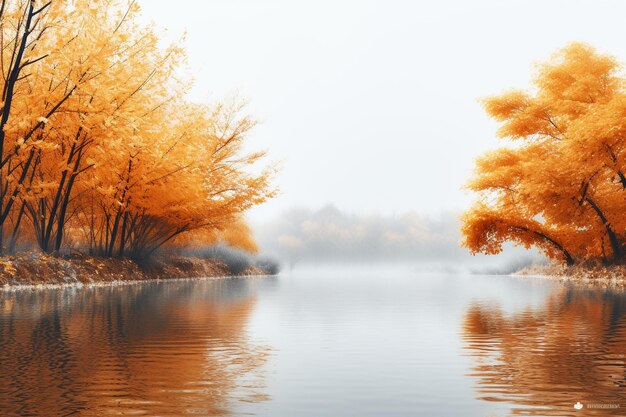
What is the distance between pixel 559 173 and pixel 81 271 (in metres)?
A: 17.7

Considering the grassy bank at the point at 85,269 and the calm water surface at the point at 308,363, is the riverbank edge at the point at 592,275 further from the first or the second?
the grassy bank at the point at 85,269

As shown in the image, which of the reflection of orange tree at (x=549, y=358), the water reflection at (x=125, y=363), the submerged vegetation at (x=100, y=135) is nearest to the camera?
the water reflection at (x=125, y=363)

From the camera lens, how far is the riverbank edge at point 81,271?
70.5 feet

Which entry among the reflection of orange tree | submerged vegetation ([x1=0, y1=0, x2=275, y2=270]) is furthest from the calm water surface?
submerged vegetation ([x1=0, y1=0, x2=275, y2=270])

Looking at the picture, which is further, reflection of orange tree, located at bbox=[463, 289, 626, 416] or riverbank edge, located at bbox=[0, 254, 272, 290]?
riverbank edge, located at bbox=[0, 254, 272, 290]

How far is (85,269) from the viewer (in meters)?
26.3

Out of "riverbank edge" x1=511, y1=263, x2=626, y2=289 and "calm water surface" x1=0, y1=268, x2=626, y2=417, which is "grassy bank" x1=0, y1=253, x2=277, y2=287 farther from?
"riverbank edge" x1=511, y1=263, x2=626, y2=289

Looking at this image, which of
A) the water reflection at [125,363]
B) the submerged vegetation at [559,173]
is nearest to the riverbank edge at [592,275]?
the submerged vegetation at [559,173]

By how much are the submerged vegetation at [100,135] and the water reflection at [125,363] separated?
7170 millimetres

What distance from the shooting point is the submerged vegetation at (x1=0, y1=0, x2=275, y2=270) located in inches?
728

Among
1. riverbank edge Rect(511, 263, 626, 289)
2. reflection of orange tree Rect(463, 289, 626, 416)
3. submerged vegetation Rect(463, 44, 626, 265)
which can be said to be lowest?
reflection of orange tree Rect(463, 289, 626, 416)

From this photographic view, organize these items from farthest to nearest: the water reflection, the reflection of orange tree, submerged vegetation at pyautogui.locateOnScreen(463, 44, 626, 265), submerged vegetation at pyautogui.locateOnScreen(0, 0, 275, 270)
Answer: submerged vegetation at pyautogui.locateOnScreen(463, 44, 626, 265) < submerged vegetation at pyautogui.locateOnScreen(0, 0, 275, 270) < the reflection of orange tree < the water reflection

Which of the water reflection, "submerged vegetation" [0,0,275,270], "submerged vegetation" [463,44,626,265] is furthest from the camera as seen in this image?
"submerged vegetation" [463,44,626,265]

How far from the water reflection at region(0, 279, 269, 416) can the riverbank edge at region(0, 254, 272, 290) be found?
846cm
